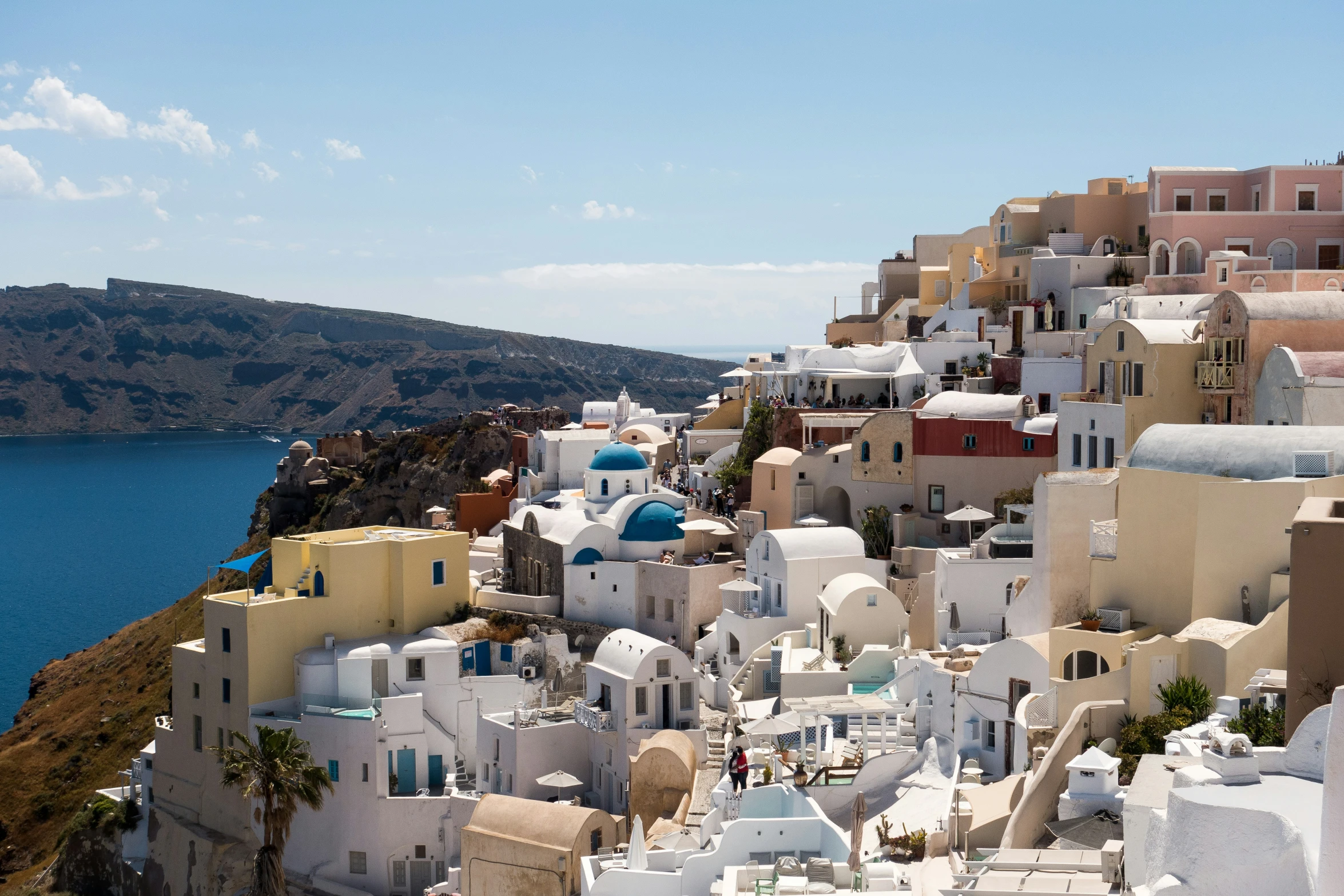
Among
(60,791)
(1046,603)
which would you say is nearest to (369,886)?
(1046,603)

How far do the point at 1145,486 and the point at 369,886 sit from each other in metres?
20.2

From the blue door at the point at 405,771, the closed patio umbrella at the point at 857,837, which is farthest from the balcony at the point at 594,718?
the closed patio umbrella at the point at 857,837

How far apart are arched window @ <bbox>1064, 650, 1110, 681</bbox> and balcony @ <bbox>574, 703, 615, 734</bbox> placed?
11919mm

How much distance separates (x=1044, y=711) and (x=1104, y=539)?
175 inches

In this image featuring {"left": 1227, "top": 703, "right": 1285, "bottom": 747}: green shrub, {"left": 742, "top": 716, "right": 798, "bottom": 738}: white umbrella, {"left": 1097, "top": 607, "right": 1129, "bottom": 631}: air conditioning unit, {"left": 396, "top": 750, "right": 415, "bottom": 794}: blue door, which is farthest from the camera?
{"left": 396, "top": 750, "right": 415, "bottom": 794}: blue door

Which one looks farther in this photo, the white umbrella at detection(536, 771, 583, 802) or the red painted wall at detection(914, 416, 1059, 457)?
the red painted wall at detection(914, 416, 1059, 457)

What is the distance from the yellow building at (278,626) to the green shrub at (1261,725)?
2351 centimetres

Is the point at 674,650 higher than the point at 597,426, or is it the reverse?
the point at 597,426

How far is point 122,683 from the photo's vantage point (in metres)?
63.3

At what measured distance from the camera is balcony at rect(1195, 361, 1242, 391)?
1211 inches

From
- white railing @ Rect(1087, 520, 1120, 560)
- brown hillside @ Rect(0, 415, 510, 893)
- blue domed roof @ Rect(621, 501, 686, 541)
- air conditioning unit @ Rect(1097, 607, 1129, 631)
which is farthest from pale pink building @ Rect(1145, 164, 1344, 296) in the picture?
brown hillside @ Rect(0, 415, 510, 893)

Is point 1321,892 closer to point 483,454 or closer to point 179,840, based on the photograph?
point 179,840

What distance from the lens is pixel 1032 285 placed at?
49219 mm

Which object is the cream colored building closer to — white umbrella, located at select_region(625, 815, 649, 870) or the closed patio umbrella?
white umbrella, located at select_region(625, 815, 649, 870)
